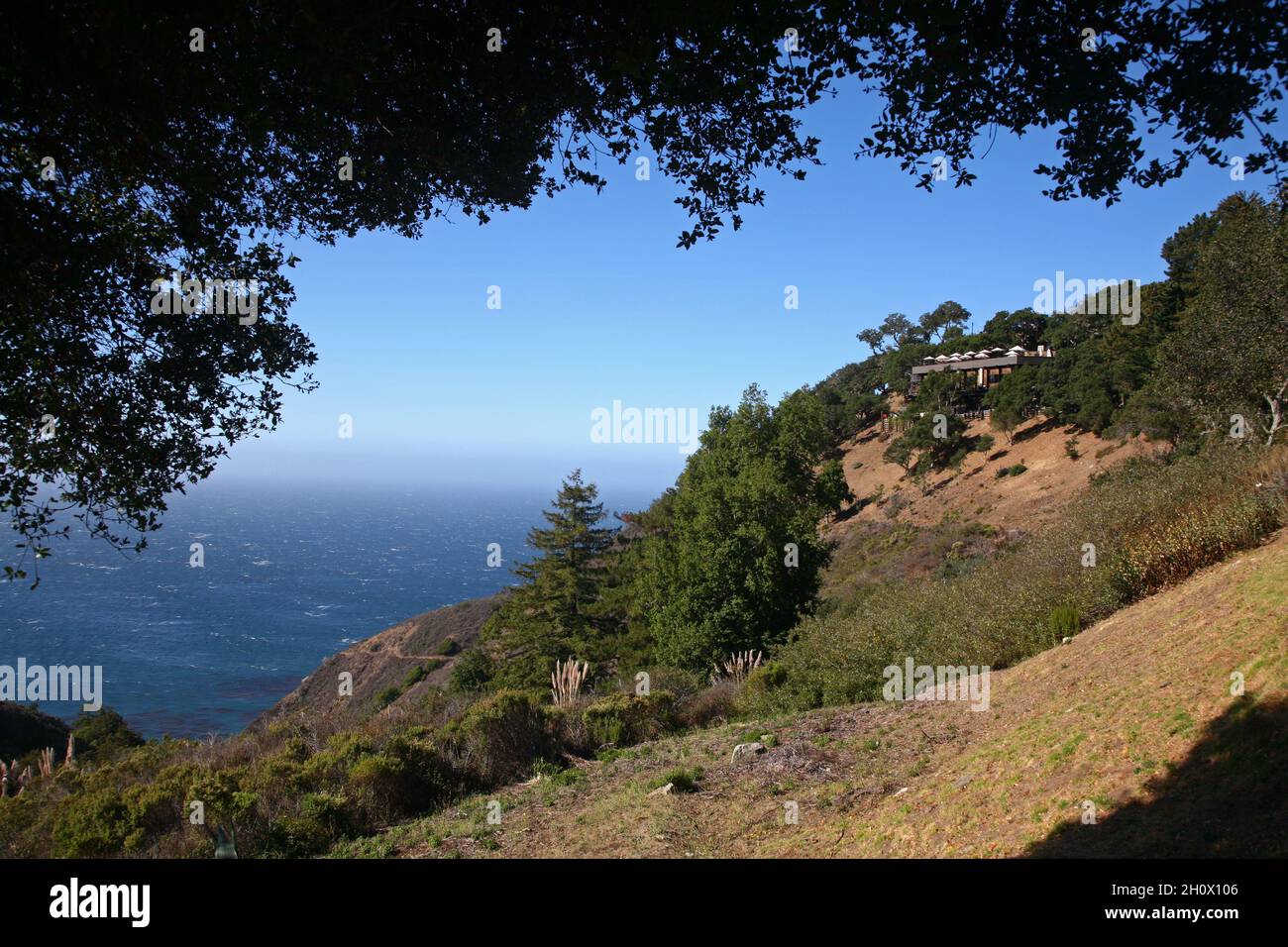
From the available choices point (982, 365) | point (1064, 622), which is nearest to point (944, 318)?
point (982, 365)

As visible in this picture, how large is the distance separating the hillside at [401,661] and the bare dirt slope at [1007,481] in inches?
1205

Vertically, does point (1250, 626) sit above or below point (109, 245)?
below

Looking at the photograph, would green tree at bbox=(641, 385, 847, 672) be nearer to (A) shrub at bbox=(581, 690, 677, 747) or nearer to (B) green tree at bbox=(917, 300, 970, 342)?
(A) shrub at bbox=(581, 690, 677, 747)

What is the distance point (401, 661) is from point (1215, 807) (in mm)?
54090

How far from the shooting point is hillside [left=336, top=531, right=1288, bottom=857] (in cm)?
424

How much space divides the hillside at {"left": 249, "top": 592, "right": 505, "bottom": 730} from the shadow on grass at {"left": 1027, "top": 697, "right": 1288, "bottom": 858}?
39.5 m

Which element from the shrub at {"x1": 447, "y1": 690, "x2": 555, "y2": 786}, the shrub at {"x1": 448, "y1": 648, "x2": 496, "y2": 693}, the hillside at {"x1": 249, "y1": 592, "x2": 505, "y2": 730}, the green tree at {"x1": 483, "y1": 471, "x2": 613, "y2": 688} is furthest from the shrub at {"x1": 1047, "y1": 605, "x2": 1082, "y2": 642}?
the hillside at {"x1": 249, "y1": 592, "x2": 505, "y2": 730}

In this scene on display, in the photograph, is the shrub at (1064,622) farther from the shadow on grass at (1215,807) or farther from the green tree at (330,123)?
the green tree at (330,123)

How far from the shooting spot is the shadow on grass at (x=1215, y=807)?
3.56 metres

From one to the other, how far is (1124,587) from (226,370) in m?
12.7

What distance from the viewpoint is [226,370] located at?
15.6 ft

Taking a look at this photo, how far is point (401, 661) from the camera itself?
51438mm
